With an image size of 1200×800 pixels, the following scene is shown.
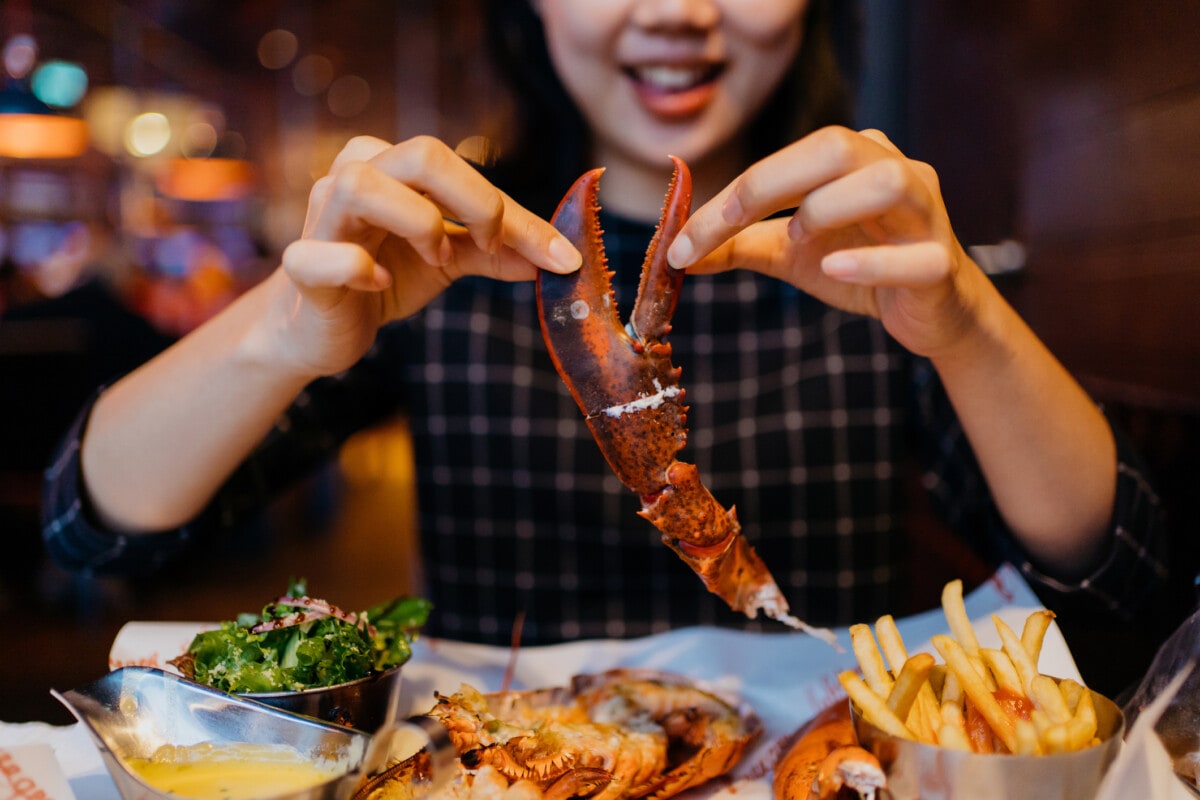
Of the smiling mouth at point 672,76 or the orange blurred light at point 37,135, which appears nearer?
the smiling mouth at point 672,76

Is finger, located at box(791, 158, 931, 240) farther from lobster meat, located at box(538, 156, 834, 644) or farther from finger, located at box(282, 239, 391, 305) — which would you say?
finger, located at box(282, 239, 391, 305)

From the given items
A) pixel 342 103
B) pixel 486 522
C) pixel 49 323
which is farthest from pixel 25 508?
pixel 342 103

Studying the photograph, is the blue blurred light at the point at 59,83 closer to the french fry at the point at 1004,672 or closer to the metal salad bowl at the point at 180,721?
the metal salad bowl at the point at 180,721

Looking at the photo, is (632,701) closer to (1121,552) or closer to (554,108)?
(1121,552)

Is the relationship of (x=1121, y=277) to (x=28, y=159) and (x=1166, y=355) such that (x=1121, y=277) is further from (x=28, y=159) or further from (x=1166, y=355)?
(x=28, y=159)

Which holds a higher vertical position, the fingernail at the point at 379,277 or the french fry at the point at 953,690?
the fingernail at the point at 379,277

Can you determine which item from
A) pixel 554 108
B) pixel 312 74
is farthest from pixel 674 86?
pixel 312 74

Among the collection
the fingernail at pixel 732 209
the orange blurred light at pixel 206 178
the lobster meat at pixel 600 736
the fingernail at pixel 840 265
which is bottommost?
the lobster meat at pixel 600 736

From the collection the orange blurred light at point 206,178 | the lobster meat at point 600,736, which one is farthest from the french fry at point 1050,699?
the orange blurred light at point 206,178
